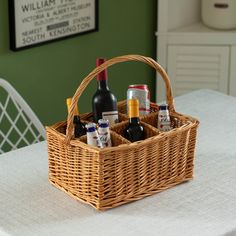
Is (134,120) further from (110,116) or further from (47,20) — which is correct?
(47,20)

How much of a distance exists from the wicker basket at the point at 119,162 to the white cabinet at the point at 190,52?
5.34 ft

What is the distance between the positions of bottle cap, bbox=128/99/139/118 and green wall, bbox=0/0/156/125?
1203 mm

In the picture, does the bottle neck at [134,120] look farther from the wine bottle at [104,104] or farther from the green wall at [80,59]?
the green wall at [80,59]

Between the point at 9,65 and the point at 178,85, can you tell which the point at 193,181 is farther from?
the point at 178,85

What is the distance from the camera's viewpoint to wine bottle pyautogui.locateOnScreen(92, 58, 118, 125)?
7.16ft

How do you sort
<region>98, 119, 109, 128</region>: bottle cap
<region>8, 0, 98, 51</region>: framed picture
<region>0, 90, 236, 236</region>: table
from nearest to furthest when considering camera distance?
1. <region>0, 90, 236, 236</region>: table
2. <region>98, 119, 109, 128</region>: bottle cap
3. <region>8, 0, 98, 51</region>: framed picture

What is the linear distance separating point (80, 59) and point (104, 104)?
1.36 metres

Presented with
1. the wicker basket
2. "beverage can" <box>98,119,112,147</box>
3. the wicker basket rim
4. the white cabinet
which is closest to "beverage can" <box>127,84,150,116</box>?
the wicker basket

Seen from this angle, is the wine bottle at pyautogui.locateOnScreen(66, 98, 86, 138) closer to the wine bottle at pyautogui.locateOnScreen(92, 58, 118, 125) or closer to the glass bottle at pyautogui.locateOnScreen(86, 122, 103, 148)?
the wine bottle at pyautogui.locateOnScreen(92, 58, 118, 125)

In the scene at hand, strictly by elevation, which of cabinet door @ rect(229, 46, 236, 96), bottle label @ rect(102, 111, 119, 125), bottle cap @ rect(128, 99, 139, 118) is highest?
bottle cap @ rect(128, 99, 139, 118)

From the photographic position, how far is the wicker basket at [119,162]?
6.56 ft

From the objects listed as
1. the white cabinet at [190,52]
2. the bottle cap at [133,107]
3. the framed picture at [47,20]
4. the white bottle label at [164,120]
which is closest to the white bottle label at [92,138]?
the bottle cap at [133,107]

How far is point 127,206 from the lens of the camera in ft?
6.77

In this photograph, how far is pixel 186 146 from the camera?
2.20m
